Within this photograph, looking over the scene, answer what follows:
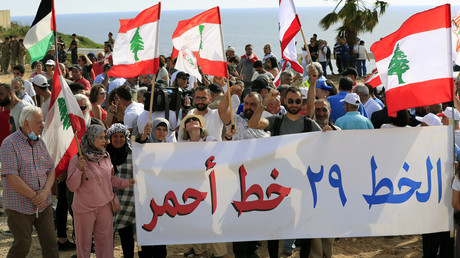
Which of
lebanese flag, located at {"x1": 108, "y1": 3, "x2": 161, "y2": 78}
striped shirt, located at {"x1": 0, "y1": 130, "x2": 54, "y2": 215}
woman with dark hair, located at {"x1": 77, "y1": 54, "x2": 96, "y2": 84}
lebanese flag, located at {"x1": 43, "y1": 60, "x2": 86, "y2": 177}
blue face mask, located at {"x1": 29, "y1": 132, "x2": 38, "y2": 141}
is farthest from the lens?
woman with dark hair, located at {"x1": 77, "y1": 54, "x2": 96, "y2": 84}

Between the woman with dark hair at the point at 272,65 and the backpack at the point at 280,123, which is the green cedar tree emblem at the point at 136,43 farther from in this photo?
the woman with dark hair at the point at 272,65

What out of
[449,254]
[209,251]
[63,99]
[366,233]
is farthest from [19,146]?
[449,254]

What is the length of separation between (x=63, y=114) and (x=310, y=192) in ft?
8.73

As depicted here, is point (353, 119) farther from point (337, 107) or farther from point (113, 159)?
point (113, 159)

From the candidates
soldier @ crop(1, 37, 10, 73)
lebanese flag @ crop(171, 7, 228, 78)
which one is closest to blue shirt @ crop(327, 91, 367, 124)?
lebanese flag @ crop(171, 7, 228, 78)

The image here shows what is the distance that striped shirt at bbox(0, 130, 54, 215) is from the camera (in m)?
6.08

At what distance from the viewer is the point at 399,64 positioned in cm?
630

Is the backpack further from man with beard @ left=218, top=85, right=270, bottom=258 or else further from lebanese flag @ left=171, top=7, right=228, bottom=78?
lebanese flag @ left=171, top=7, right=228, bottom=78

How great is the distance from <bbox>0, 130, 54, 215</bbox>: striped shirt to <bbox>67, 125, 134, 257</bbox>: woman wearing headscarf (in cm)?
30

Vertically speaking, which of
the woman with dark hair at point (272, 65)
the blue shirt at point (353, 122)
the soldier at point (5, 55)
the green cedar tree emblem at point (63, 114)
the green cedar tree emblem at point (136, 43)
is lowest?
the blue shirt at point (353, 122)

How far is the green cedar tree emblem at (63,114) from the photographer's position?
6.54 meters

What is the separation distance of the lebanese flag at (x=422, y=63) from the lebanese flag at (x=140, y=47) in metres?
2.47

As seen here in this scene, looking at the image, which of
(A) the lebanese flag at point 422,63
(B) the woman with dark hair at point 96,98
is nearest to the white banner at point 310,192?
(A) the lebanese flag at point 422,63

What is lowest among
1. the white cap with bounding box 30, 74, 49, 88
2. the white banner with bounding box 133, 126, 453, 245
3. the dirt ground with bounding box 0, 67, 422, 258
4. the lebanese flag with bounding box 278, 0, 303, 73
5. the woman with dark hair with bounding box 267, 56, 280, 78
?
the dirt ground with bounding box 0, 67, 422, 258
